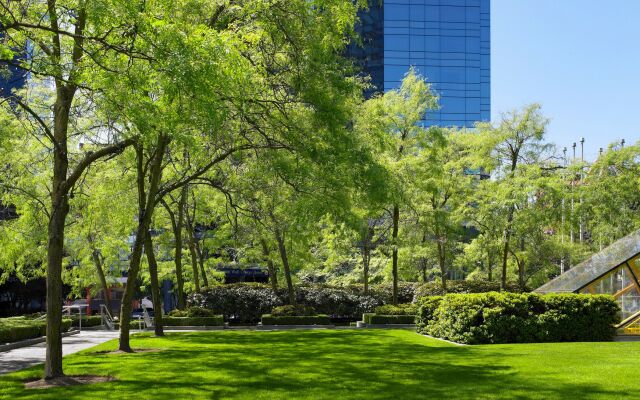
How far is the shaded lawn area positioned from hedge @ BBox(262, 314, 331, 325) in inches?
458

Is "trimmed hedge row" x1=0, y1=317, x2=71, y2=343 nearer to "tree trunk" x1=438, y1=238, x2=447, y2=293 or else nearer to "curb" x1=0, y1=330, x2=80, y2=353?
"curb" x1=0, y1=330, x2=80, y2=353

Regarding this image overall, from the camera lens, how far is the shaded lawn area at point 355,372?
12344mm

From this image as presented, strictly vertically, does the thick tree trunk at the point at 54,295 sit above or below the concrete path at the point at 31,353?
above

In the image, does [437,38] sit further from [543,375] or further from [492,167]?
[543,375]

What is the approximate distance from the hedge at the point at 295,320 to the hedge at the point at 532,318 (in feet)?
42.0

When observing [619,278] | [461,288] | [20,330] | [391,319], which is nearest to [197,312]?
[391,319]

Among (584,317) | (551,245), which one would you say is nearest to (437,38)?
(551,245)

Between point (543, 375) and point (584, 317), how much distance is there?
383 inches

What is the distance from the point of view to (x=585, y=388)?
40.4 feet

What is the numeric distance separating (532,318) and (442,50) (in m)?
66.1

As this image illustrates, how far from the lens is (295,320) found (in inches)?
1387

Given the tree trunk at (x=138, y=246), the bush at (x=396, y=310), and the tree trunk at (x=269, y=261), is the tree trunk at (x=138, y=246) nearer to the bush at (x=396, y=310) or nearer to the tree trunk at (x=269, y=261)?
the bush at (x=396, y=310)

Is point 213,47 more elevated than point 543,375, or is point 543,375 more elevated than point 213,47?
point 213,47

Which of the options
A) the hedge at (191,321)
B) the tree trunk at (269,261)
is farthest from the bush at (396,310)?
the hedge at (191,321)
